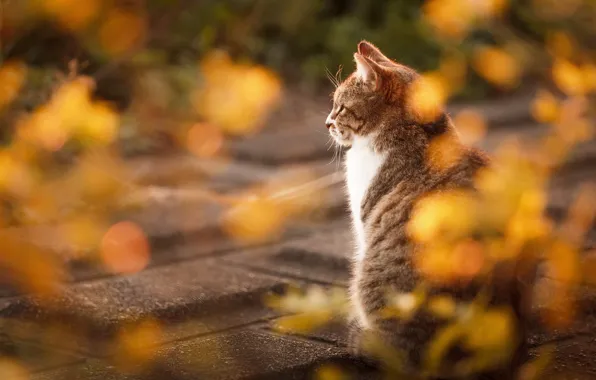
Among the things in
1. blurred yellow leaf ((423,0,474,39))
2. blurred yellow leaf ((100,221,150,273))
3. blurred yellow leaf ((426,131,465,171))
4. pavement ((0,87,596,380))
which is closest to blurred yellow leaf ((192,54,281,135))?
pavement ((0,87,596,380))

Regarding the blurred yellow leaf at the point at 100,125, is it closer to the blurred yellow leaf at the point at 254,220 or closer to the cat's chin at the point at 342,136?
the blurred yellow leaf at the point at 254,220

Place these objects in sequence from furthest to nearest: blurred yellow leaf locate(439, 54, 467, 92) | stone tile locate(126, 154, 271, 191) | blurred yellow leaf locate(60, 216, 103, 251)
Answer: blurred yellow leaf locate(439, 54, 467, 92)
stone tile locate(126, 154, 271, 191)
blurred yellow leaf locate(60, 216, 103, 251)

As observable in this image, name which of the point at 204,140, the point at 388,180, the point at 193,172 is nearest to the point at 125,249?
the point at 193,172

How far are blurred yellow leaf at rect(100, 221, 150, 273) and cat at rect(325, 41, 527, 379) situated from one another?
1523 mm

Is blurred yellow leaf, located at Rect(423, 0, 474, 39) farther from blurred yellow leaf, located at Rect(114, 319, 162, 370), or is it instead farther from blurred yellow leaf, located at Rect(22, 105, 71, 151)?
blurred yellow leaf, located at Rect(114, 319, 162, 370)

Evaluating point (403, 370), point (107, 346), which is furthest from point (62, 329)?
point (403, 370)

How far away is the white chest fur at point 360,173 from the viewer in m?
3.60

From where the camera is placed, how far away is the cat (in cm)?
322

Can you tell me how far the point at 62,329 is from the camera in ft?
13.4

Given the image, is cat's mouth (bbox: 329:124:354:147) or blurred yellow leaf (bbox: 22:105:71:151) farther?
blurred yellow leaf (bbox: 22:105:71:151)

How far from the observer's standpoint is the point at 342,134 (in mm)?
3850

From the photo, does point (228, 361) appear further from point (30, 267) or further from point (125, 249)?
point (125, 249)

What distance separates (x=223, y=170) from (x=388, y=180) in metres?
3.41

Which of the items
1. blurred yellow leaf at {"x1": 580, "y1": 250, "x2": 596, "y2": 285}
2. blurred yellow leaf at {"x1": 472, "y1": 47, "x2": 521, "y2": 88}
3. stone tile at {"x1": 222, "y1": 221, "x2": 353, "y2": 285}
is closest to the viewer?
blurred yellow leaf at {"x1": 580, "y1": 250, "x2": 596, "y2": 285}
